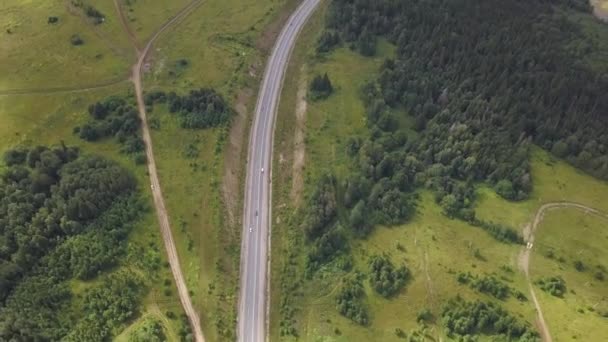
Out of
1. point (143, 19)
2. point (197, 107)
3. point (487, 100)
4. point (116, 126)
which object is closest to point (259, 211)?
point (197, 107)

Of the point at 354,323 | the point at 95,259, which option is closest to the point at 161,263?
the point at 95,259

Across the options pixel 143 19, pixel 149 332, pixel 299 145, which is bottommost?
pixel 149 332

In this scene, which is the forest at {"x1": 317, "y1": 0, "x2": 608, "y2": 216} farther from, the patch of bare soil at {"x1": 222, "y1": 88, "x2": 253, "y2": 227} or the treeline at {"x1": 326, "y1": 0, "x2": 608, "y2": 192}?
the patch of bare soil at {"x1": 222, "y1": 88, "x2": 253, "y2": 227}

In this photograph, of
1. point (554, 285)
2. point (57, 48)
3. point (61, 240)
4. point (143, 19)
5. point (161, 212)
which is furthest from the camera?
point (143, 19)

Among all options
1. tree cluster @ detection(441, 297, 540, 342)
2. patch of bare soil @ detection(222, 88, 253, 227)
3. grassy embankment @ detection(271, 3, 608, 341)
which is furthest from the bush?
tree cluster @ detection(441, 297, 540, 342)

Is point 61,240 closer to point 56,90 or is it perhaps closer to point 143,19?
point 56,90

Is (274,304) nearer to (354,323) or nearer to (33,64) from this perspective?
(354,323)

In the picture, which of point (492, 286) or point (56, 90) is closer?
point (492, 286)
